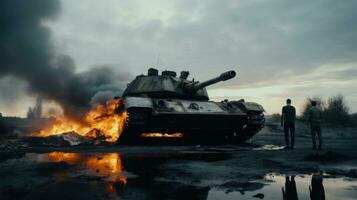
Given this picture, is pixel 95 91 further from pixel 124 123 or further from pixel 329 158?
pixel 329 158

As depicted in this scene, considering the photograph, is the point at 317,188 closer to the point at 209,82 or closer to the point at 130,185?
the point at 130,185

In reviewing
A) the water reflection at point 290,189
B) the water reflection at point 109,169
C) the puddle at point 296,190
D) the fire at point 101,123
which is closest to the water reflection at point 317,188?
the puddle at point 296,190

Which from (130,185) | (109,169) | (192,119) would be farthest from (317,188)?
(192,119)

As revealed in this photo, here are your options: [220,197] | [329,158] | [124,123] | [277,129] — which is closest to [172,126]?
[124,123]

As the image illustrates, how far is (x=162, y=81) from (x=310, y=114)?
5.94 meters

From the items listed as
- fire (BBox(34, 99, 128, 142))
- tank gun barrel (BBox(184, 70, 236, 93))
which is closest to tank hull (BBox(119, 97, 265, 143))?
fire (BBox(34, 99, 128, 142))

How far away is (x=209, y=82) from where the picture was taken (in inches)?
565

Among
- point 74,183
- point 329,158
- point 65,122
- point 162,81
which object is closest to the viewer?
point 74,183

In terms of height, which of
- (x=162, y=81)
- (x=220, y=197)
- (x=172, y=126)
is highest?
(x=162, y=81)

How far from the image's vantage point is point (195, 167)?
7.07 m

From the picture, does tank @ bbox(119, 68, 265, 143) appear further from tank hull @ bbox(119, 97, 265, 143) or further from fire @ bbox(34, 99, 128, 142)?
fire @ bbox(34, 99, 128, 142)

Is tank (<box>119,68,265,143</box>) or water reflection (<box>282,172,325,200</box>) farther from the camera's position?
tank (<box>119,68,265,143</box>)

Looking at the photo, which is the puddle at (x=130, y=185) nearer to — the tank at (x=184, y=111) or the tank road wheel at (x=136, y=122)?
the tank road wheel at (x=136, y=122)

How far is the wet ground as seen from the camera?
459 centimetres
